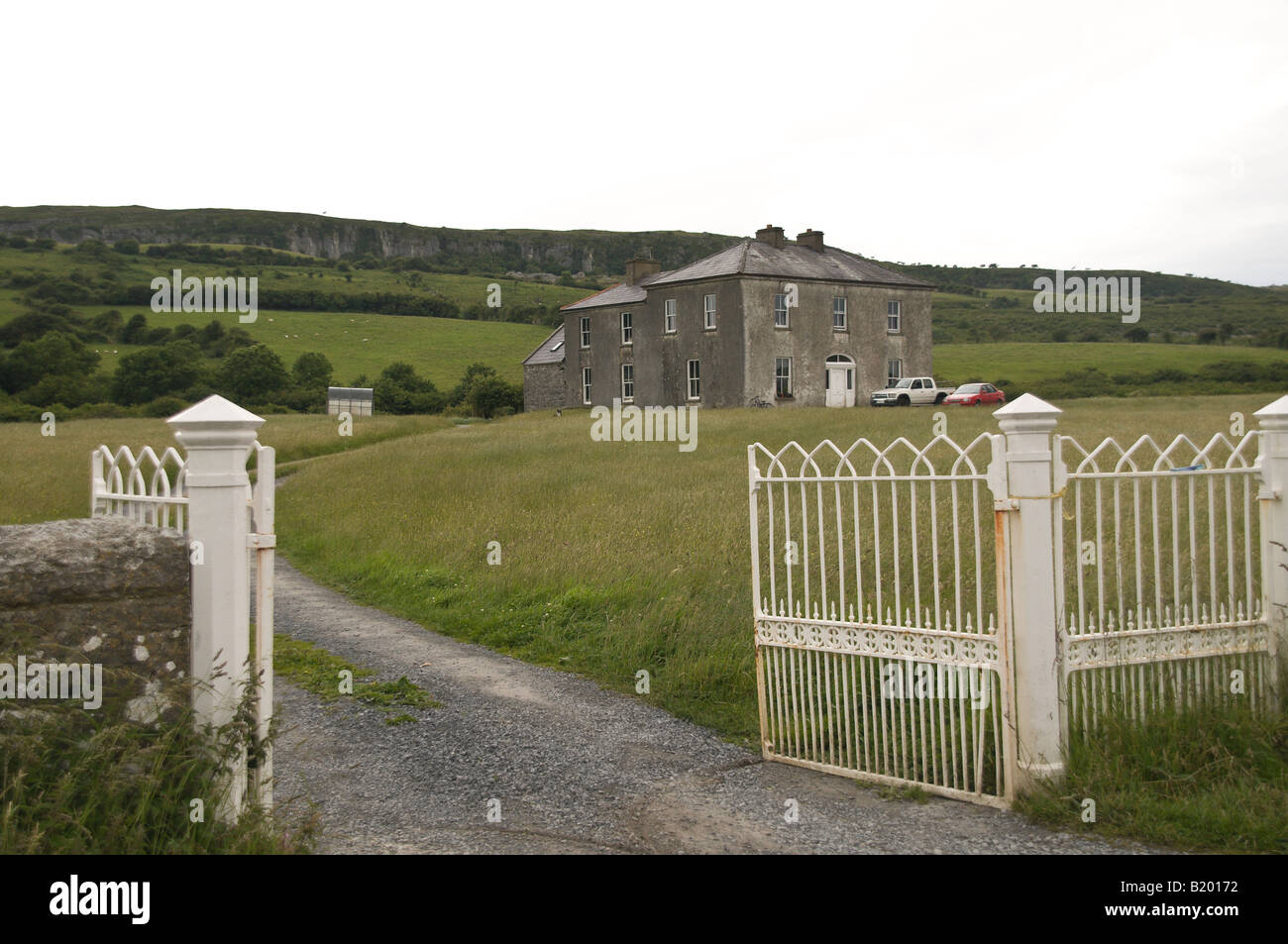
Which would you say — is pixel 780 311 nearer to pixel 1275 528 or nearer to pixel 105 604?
pixel 1275 528

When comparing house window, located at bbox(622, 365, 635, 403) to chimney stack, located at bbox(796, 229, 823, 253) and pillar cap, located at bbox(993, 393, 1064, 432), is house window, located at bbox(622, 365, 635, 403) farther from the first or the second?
pillar cap, located at bbox(993, 393, 1064, 432)

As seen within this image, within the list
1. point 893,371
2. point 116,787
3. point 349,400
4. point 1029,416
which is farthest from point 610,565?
point 349,400

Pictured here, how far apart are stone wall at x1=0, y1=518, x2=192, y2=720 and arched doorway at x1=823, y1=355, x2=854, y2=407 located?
43307 millimetres

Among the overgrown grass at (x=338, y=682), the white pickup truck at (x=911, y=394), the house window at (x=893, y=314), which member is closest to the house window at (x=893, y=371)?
the house window at (x=893, y=314)

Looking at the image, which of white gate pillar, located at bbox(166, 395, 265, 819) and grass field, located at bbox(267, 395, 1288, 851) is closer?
white gate pillar, located at bbox(166, 395, 265, 819)

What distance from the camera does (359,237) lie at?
182m

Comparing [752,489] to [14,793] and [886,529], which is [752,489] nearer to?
[14,793]

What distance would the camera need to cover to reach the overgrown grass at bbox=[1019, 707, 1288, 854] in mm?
4898

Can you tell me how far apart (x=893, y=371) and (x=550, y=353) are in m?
21.1

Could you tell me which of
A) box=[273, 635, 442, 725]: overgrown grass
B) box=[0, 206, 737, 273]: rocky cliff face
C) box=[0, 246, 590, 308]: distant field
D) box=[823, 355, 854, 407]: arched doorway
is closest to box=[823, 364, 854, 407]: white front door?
box=[823, 355, 854, 407]: arched doorway

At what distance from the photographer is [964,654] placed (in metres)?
5.79

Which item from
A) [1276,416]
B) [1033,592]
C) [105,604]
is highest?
[1276,416]

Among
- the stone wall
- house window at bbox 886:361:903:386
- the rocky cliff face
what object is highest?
the rocky cliff face

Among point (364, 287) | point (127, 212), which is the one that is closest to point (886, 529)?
point (364, 287)
